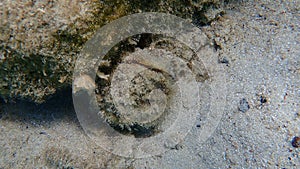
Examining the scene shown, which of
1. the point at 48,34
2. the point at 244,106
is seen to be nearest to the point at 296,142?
the point at 244,106

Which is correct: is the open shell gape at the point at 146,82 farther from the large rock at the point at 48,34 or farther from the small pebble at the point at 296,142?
the small pebble at the point at 296,142

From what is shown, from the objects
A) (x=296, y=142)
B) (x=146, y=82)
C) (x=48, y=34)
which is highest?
(x=48, y=34)

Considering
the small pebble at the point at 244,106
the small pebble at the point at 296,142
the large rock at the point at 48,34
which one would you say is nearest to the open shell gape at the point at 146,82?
the large rock at the point at 48,34

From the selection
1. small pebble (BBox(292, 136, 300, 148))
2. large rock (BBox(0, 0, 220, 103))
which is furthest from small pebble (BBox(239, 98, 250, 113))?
large rock (BBox(0, 0, 220, 103))

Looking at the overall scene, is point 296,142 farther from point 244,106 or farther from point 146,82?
point 146,82

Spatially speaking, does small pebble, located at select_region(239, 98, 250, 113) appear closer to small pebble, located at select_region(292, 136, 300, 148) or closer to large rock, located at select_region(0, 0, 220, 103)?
small pebble, located at select_region(292, 136, 300, 148)
